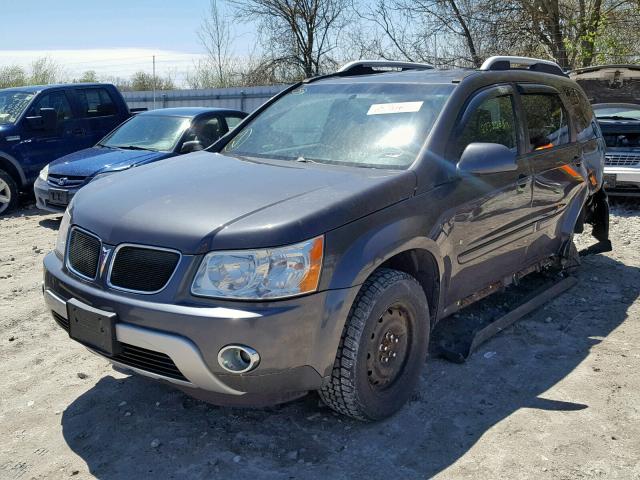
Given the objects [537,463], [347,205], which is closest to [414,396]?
[537,463]

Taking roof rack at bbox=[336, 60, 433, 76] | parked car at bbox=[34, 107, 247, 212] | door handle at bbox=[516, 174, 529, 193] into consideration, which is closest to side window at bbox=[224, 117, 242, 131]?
parked car at bbox=[34, 107, 247, 212]

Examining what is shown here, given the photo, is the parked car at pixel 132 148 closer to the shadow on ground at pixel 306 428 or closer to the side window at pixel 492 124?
the side window at pixel 492 124

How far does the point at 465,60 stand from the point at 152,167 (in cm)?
1446

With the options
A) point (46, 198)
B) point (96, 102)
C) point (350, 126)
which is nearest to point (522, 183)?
point (350, 126)

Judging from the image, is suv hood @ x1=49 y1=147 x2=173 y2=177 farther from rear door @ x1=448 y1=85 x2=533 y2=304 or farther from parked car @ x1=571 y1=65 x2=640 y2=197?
parked car @ x1=571 y1=65 x2=640 y2=197

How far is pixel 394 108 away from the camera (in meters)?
3.93

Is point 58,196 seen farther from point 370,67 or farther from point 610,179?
point 610,179

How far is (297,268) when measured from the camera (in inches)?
111

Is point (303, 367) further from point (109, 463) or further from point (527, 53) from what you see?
point (527, 53)

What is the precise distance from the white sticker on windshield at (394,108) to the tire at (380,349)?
3.65ft

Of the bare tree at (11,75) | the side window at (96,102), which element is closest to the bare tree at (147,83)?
the bare tree at (11,75)

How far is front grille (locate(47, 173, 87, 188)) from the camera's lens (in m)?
8.16

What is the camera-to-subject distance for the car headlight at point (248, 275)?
9.11ft

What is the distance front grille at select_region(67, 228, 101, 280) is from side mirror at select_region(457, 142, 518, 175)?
2048mm
